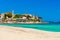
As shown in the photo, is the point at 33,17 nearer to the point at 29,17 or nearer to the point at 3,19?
the point at 29,17

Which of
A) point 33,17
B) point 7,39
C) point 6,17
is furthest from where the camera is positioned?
point 33,17

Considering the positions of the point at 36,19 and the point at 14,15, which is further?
the point at 36,19

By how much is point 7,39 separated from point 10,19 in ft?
307

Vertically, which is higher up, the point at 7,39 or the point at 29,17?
the point at 29,17

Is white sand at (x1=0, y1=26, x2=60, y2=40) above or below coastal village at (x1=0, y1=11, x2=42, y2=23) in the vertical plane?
below

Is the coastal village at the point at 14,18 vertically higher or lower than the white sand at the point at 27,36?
higher

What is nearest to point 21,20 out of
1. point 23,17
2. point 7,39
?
point 23,17

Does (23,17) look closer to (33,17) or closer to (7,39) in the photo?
(33,17)

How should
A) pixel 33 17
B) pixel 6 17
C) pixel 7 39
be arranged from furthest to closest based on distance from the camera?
pixel 33 17
pixel 6 17
pixel 7 39

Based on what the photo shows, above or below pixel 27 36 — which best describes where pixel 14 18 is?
above

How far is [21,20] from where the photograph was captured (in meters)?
103

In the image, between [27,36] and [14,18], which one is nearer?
[27,36]

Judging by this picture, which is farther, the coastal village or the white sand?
the coastal village

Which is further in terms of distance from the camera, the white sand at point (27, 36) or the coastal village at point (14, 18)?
the coastal village at point (14, 18)
